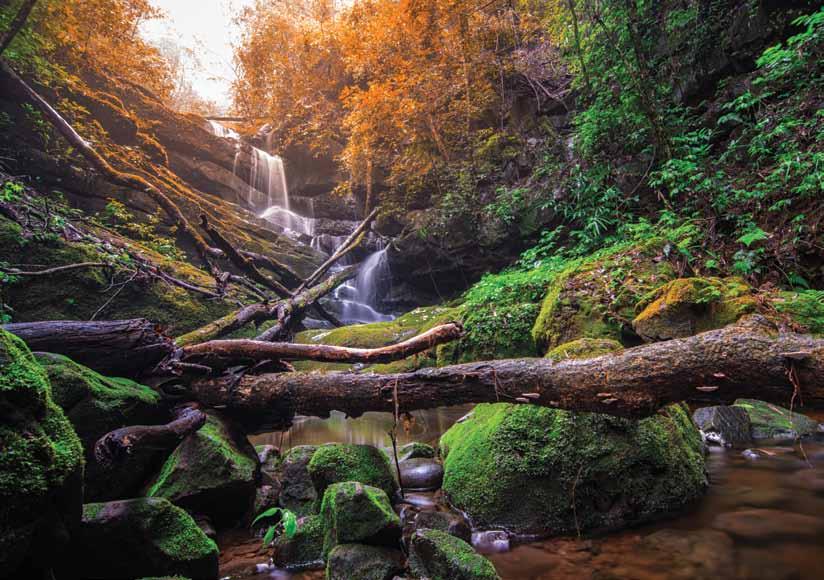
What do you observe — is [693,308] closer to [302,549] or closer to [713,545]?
[713,545]

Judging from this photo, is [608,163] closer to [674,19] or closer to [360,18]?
[674,19]

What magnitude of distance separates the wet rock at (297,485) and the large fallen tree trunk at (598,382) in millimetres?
493

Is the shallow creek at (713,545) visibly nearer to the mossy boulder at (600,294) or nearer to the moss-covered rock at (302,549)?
the moss-covered rock at (302,549)

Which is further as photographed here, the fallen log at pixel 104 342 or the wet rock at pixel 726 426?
the wet rock at pixel 726 426

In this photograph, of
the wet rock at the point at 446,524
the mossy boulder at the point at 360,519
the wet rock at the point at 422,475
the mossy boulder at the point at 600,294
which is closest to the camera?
the mossy boulder at the point at 360,519

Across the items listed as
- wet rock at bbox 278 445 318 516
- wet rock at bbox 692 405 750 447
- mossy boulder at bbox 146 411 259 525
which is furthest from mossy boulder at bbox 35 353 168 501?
wet rock at bbox 692 405 750 447

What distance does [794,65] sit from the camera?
253 inches

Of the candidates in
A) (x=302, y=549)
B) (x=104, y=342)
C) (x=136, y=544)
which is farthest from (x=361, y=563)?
(x=104, y=342)

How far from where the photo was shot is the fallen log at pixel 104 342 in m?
3.73

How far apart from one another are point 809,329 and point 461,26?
11.2m

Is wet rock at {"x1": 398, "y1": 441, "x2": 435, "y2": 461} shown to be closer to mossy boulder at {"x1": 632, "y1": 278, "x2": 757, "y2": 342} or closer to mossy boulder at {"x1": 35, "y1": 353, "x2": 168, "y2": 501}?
mossy boulder at {"x1": 35, "y1": 353, "x2": 168, "y2": 501}

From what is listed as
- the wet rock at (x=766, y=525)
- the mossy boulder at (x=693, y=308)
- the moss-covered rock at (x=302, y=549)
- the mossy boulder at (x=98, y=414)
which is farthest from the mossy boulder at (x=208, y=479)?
the mossy boulder at (x=693, y=308)

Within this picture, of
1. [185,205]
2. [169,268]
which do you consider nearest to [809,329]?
[169,268]

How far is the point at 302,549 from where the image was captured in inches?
115
